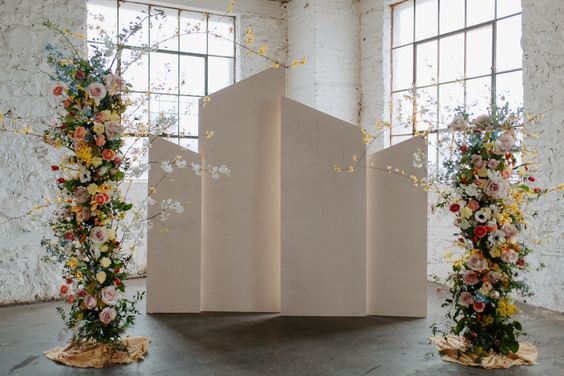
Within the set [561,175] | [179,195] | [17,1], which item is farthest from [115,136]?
[561,175]

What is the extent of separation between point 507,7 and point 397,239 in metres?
2.88

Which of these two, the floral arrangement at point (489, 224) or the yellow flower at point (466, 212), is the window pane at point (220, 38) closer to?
the floral arrangement at point (489, 224)

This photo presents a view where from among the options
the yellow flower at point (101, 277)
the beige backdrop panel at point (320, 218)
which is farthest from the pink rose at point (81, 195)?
the beige backdrop panel at point (320, 218)

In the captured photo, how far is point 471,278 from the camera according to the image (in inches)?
155

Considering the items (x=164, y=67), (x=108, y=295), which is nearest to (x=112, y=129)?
(x=108, y=295)

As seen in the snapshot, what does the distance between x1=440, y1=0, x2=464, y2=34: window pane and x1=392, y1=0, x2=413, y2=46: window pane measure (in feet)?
1.88

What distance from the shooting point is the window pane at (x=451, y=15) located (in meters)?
6.98

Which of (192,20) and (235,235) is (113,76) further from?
(192,20)

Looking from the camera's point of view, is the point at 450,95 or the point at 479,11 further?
the point at 450,95

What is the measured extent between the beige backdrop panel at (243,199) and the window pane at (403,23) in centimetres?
285

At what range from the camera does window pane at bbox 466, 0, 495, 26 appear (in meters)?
6.58

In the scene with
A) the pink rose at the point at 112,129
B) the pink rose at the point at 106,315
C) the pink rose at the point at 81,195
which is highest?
the pink rose at the point at 112,129

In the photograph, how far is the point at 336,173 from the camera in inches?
213

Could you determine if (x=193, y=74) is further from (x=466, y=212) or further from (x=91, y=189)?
(x=466, y=212)
